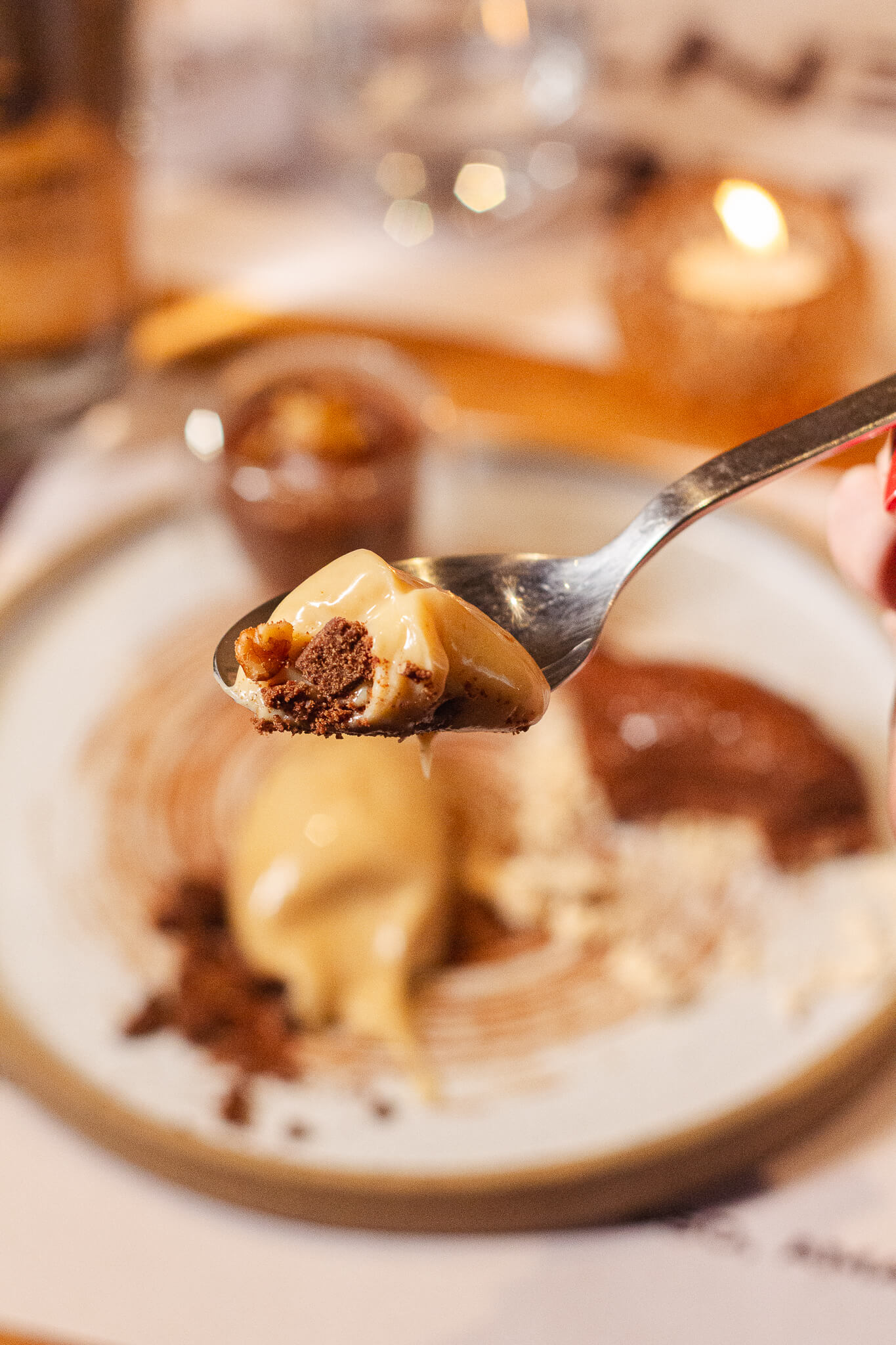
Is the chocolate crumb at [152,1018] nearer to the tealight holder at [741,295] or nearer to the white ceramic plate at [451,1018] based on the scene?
the white ceramic plate at [451,1018]

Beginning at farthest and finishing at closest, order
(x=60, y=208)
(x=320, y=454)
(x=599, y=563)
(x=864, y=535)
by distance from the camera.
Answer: (x=60, y=208), (x=320, y=454), (x=864, y=535), (x=599, y=563)


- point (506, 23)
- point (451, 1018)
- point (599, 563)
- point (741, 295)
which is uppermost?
point (506, 23)

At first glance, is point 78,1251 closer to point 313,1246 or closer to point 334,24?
point 313,1246

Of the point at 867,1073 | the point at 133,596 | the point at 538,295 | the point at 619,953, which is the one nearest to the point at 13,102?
the point at 133,596

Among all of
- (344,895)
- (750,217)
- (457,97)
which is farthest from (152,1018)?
(457,97)

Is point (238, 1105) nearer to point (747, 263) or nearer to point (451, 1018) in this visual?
point (451, 1018)

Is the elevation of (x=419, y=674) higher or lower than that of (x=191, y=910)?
higher
